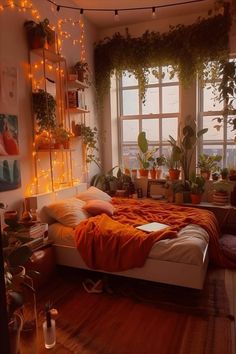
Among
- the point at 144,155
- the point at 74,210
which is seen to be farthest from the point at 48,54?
the point at 144,155

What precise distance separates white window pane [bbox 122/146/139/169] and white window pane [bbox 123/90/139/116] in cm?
63

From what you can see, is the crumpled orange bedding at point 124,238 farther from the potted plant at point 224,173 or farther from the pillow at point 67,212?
the potted plant at point 224,173

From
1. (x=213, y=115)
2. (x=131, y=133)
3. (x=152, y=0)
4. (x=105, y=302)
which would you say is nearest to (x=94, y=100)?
(x=131, y=133)

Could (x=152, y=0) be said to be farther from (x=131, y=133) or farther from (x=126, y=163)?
(x=126, y=163)

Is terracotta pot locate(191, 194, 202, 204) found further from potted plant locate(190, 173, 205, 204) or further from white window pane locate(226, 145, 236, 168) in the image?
white window pane locate(226, 145, 236, 168)

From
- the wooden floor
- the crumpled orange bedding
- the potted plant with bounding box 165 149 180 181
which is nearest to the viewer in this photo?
the wooden floor

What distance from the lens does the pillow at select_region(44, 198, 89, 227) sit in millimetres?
2865

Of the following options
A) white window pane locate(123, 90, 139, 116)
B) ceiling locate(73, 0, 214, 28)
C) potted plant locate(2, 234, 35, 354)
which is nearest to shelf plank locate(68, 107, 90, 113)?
white window pane locate(123, 90, 139, 116)

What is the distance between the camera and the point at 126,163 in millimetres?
4977

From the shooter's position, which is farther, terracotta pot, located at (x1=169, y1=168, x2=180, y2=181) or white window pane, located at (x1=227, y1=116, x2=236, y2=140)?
terracotta pot, located at (x1=169, y1=168, x2=180, y2=181)

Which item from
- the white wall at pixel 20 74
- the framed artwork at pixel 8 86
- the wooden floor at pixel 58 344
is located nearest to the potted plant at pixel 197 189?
the wooden floor at pixel 58 344

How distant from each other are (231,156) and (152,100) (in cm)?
160

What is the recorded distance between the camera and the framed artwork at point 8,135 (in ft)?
8.48

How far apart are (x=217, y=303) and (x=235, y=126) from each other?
8.07ft
